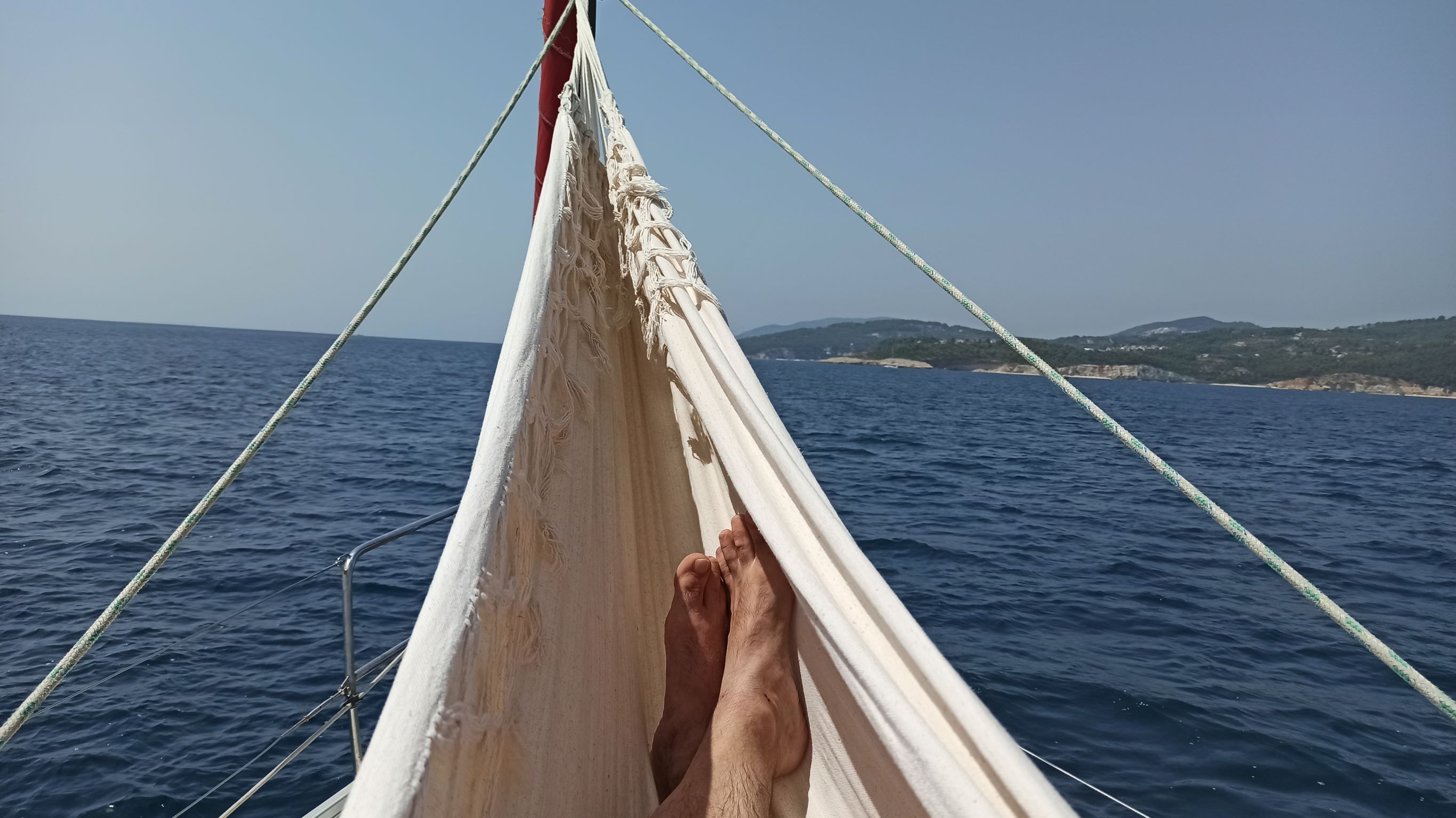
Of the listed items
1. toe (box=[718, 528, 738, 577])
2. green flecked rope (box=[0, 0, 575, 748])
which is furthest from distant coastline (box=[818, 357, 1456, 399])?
toe (box=[718, 528, 738, 577])

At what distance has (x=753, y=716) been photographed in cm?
128

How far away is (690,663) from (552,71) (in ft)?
5.48

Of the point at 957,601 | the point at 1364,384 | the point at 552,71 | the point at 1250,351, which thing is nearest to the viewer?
the point at 552,71

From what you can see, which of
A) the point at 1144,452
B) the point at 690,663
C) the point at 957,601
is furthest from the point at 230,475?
the point at 957,601

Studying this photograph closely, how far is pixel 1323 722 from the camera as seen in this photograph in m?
3.94

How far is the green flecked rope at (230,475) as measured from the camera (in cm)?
108

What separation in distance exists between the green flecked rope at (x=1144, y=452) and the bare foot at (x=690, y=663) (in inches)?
29.5

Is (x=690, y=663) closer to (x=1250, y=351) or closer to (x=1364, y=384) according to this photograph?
(x=1364, y=384)

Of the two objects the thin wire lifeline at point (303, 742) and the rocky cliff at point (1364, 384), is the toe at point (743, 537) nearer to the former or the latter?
the thin wire lifeline at point (303, 742)

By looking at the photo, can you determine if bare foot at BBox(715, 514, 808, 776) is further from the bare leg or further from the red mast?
the red mast

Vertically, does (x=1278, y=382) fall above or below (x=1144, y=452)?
below

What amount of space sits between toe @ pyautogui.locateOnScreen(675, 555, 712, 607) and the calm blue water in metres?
2.34

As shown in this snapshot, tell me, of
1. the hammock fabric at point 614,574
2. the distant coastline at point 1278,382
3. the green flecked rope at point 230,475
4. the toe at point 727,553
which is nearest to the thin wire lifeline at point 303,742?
the green flecked rope at point 230,475

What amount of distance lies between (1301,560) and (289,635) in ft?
28.1
